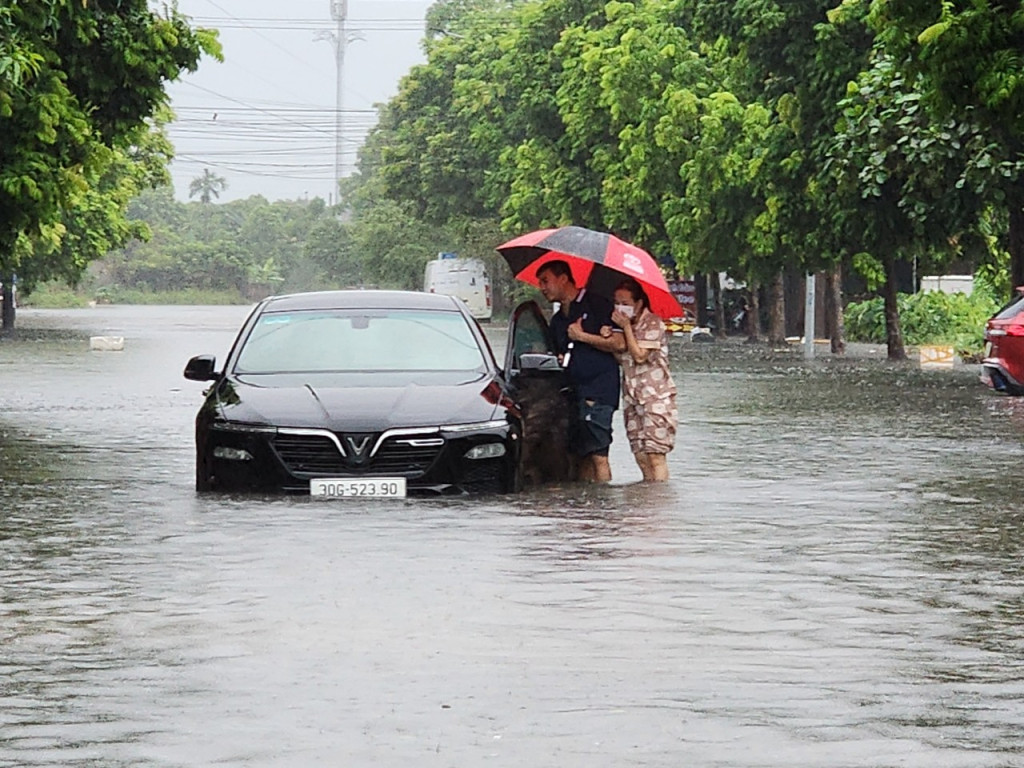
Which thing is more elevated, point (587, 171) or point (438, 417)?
point (587, 171)

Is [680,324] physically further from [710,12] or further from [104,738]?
[104,738]

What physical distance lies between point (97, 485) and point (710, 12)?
26818 millimetres

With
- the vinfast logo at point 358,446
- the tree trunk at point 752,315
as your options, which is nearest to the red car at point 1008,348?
the vinfast logo at point 358,446

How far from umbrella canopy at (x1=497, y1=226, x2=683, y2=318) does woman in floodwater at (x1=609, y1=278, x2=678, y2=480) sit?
0.12 meters

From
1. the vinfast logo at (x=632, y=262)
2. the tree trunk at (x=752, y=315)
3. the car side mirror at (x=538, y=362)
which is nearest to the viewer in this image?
the car side mirror at (x=538, y=362)

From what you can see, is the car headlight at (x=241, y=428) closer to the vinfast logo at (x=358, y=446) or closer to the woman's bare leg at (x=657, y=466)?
the vinfast logo at (x=358, y=446)

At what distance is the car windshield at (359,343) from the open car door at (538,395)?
36cm

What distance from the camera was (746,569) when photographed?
1119 cm

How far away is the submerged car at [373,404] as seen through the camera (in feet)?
44.9

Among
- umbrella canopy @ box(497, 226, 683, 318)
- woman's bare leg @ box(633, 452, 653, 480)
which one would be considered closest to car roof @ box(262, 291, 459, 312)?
umbrella canopy @ box(497, 226, 683, 318)

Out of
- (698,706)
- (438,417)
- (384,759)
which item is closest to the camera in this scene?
(384,759)

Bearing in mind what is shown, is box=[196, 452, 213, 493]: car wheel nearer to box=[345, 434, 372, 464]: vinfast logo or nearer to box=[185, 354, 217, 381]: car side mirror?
box=[185, 354, 217, 381]: car side mirror

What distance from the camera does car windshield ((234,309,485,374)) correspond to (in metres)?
14.9

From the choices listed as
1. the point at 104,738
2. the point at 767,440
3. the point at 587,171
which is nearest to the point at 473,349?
the point at 767,440
